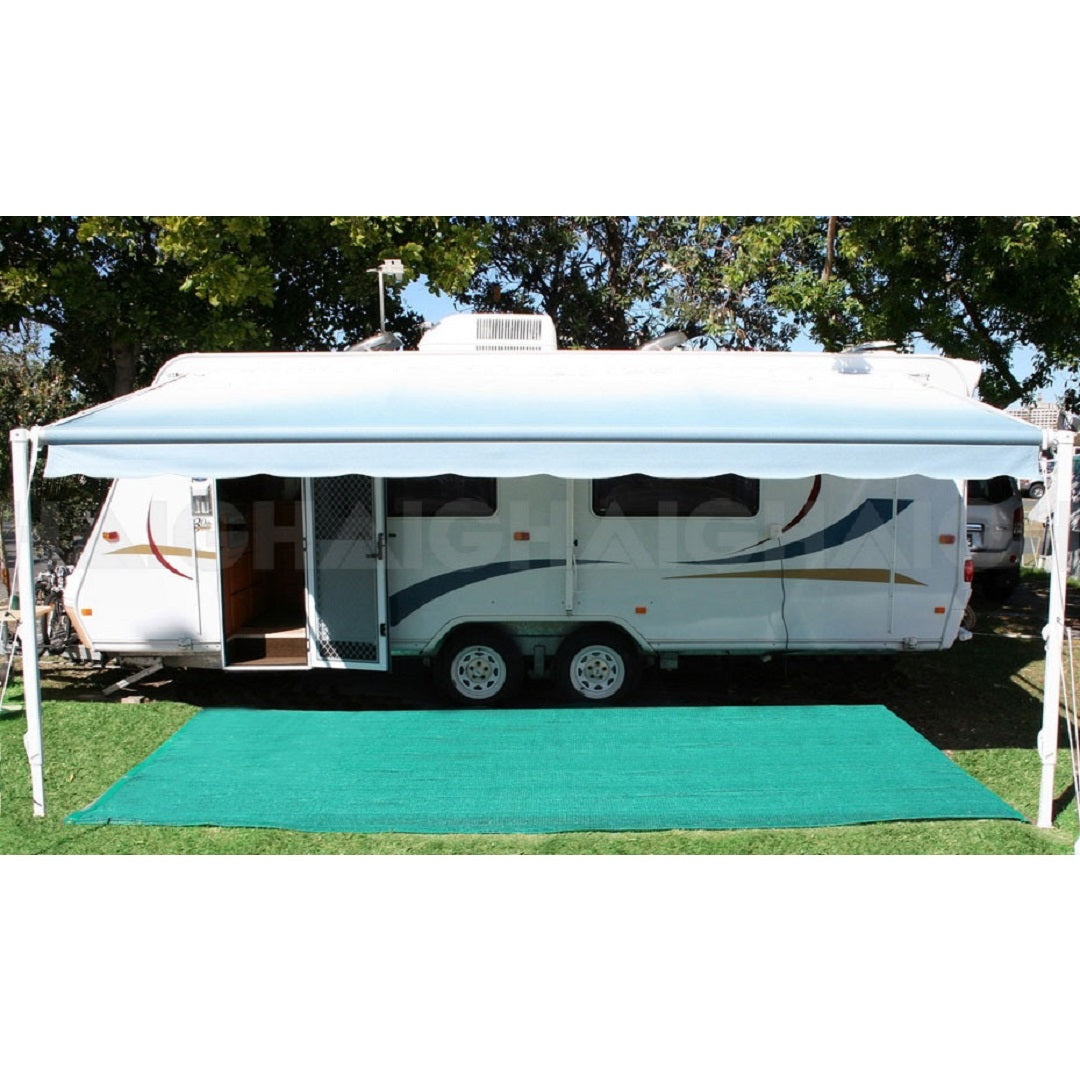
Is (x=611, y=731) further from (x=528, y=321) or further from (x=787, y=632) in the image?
(x=528, y=321)

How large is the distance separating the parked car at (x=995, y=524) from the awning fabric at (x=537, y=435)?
544 cm

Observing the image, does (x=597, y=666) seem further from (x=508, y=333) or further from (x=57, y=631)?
(x=57, y=631)

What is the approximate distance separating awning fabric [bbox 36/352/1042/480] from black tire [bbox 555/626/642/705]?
201cm

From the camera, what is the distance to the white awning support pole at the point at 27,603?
17.0 ft

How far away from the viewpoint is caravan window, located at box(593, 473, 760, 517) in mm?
7324

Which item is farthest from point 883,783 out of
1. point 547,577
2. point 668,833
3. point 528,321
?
point 528,321

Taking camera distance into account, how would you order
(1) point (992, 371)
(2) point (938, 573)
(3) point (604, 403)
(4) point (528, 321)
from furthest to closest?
(1) point (992, 371) < (4) point (528, 321) < (2) point (938, 573) < (3) point (604, 403)

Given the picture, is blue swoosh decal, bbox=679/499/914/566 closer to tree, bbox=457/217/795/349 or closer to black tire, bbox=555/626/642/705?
black tire, bbox=555/626/642/705

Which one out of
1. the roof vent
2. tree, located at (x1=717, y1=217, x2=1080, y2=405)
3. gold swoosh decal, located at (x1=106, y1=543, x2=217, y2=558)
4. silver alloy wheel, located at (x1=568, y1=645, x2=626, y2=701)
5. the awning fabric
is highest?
tree, located at (x1=717, y1=217, x2=1080, y2=405)

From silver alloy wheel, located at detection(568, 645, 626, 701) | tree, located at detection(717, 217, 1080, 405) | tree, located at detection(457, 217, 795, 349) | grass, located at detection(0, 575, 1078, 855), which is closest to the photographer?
grass, located at detection(0, 575, 1078, 855)

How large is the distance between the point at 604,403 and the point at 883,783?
112 inches

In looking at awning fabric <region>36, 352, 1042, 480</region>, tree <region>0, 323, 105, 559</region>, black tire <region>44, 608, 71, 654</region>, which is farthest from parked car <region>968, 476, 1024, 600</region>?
tree <region>0, 323, 105, 559</region>

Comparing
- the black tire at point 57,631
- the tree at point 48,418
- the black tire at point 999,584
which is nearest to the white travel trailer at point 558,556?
the black tire at point 57,631

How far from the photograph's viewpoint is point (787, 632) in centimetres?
732
